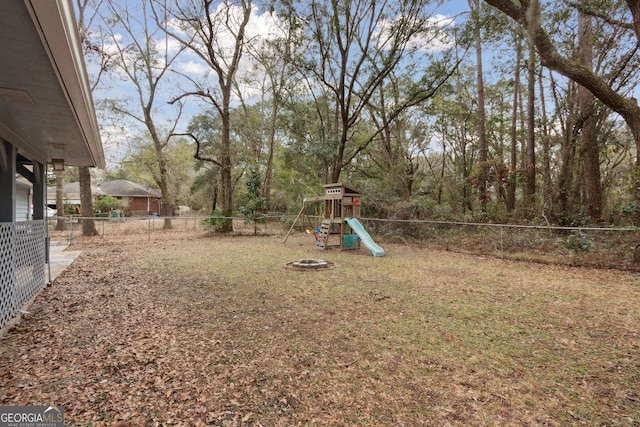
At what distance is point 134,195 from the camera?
30.0 metres

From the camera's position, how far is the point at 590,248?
761cm

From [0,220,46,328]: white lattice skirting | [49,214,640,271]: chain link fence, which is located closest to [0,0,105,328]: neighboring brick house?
[0,220,46,328]: white lattice skirting

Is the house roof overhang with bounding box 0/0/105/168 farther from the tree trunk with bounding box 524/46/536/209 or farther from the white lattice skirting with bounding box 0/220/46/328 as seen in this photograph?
the tree trunk with bounding box 524/46/536/209

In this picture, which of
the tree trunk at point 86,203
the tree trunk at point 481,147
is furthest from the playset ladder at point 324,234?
the tree trunk at point 86,203

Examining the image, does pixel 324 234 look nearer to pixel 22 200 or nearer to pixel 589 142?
pixel 22 200

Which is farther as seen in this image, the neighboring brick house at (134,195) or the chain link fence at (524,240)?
the neighboring brick house at (134,195)

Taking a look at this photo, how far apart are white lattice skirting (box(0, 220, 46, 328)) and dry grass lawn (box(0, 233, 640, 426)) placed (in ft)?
0.98

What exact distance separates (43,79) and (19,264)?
308 centimetres

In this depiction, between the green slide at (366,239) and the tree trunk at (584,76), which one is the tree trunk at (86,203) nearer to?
the green slide at (366,239)

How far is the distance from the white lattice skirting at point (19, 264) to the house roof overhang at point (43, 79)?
1.43 m

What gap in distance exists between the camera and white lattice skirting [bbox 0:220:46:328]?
3.69m

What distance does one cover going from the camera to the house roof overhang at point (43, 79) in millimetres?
1829

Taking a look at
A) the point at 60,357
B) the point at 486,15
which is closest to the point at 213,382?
the point at 60,357

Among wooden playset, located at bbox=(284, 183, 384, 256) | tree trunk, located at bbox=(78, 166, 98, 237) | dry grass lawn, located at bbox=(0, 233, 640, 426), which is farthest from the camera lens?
tree trunk, located at bbox=(78, 166, 98, 237)
